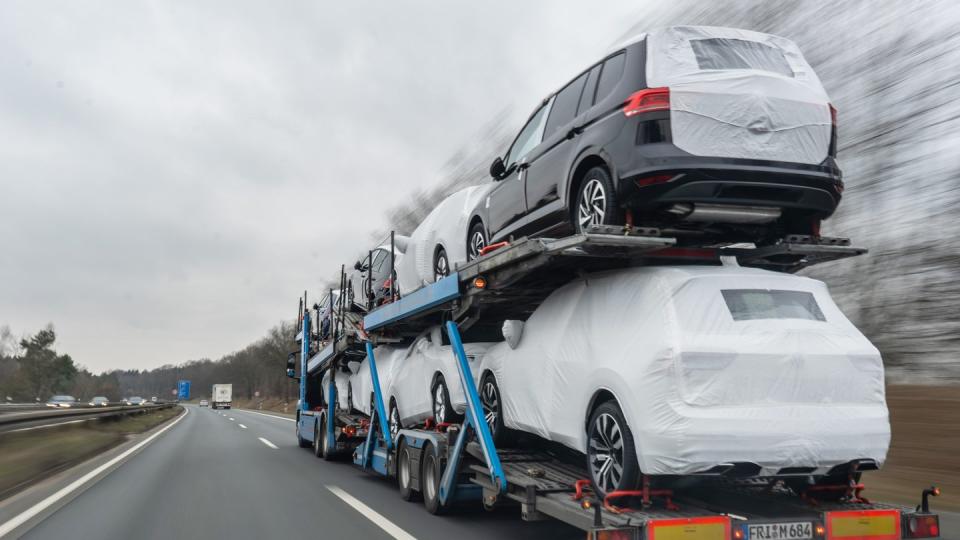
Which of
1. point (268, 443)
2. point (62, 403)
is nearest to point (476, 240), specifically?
point (268, 443)

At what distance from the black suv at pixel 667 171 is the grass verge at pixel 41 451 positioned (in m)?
8.66

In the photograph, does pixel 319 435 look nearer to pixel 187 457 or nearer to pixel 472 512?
pixel 187 457

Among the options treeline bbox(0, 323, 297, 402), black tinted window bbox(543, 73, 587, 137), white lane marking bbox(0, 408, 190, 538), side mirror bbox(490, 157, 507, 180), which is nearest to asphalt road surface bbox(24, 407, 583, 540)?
white lane marking bbox(0, 408, 190, 538)

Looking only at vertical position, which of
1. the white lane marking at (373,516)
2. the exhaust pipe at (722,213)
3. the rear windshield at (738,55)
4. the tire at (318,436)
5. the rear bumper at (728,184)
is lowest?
the white lane marking at (373,516)

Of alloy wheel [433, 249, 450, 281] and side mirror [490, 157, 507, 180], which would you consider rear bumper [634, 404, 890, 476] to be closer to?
side mirror [490, 157, 507, 180]

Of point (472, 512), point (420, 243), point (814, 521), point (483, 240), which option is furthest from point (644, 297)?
point (420, 243)

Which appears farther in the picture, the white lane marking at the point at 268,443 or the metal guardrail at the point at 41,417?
the white lane marking at the point at 268,443

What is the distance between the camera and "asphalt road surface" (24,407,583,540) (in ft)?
24.8

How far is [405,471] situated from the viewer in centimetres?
982

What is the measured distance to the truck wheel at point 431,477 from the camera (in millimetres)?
A: 8227

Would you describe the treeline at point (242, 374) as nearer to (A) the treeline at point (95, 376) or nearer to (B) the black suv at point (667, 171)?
(A) the treeline at point (95, 376)

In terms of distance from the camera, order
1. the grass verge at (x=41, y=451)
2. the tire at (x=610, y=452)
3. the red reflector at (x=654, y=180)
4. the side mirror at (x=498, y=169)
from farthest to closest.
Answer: the grass verge at (x=41, y=451), the side mirror at (x=498, y=169), the red reflector at (x=654, y=180), the tire at (x=610, y=452)

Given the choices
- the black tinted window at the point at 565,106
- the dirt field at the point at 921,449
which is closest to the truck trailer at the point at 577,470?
the black tinted window at the point at 565,106

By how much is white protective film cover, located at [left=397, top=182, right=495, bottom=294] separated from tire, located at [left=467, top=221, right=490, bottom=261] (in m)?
0.09
